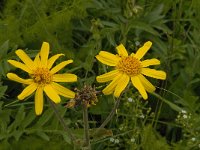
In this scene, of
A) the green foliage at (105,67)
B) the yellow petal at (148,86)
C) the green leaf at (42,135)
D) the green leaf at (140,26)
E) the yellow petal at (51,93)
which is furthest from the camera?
the green leaf at (140,26)

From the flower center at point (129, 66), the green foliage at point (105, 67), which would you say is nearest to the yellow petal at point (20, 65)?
the flower center at point (129, 66)

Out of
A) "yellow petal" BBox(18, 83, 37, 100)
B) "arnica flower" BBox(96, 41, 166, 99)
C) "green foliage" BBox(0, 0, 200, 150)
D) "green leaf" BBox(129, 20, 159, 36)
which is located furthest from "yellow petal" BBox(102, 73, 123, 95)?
"green leaf" BBox(129, 20, 159, 36)

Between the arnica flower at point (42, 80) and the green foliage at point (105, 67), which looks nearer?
the arnica flower at point (42, 80)

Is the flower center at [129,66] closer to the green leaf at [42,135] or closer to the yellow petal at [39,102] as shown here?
the yellow petal at [39,102]

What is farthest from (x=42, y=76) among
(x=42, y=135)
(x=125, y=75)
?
(x=42, y=135)

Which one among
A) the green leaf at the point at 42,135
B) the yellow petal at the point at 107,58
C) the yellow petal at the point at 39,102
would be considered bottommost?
the green leaf at the point at 42,135

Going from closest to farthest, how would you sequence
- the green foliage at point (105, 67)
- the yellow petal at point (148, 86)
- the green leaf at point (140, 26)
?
the yellow petal at point (148, 86) → the green foliage at point (105, 67) → the green leaf at point (140, 26)

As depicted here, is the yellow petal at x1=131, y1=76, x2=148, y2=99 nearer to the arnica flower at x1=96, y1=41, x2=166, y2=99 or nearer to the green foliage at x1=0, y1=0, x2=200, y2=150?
the arnica flower at x1=96, y1=41, x2=166, y2=99
